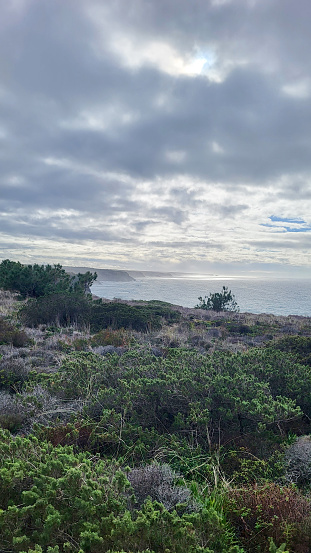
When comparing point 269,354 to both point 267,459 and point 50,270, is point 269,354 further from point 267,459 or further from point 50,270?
point 50,270

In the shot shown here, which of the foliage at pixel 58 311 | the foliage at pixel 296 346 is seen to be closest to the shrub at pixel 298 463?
the foliage at pixel 296 346

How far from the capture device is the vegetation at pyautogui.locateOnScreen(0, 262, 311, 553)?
195 centimetres

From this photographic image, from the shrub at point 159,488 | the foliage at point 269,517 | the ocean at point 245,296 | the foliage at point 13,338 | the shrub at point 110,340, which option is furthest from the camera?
the ocean at point 245,296

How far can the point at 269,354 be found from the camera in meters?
6.27

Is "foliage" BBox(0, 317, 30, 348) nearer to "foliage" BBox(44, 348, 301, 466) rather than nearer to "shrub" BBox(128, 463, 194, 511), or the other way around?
"foliage" BBox(44, 348, 301, 466)

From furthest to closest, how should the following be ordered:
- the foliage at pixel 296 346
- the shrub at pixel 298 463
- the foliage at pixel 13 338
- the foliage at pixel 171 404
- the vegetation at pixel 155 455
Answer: the foliage at pixel 13 338 → the foliage at pixel 296 346 → the foliage at pixel 171 404 → the shrub at pixel 298 463 → the vegetation at pixel 155 455

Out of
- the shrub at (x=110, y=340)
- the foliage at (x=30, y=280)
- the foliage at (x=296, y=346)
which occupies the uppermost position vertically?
the foliage at (x=30, y=280)

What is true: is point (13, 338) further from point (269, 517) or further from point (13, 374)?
point (269, 517)

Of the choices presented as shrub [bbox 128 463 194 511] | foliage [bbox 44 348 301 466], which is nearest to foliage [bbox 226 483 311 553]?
shrub [bbox 128 463 194 511]

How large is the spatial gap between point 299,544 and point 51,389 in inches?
149

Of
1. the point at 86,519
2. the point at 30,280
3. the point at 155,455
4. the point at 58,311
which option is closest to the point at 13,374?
the point at 155,455

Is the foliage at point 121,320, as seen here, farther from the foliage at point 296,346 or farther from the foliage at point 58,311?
the foliage at point 296,346

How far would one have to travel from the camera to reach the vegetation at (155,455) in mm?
1950

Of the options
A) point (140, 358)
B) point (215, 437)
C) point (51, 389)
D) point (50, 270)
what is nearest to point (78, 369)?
point (51, 389)
